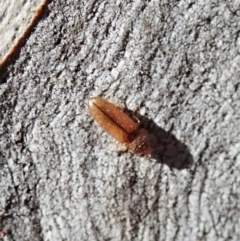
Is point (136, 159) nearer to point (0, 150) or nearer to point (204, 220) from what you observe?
point (204, 220)

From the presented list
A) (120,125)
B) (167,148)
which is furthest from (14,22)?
(167,148)

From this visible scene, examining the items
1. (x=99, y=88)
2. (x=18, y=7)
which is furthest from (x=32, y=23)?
(x=99, y=88)

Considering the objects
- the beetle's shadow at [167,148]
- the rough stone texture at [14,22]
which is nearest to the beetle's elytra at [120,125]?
the beetle's shadow at [167,148]

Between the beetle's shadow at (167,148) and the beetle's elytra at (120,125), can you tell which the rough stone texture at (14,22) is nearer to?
the beetle's elytra at (120,125)

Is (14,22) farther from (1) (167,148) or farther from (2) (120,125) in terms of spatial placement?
(1) (167,148)

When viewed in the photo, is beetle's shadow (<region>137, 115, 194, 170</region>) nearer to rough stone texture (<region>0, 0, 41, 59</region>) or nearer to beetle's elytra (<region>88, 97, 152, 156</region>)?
beetle's elytra (<region>88, 97, 152, 156</region>)

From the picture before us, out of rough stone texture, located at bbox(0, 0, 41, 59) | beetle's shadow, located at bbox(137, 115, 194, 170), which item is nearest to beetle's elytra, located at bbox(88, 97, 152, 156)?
beetle's shadow, located at bbox(137, 115, 194, 170)
